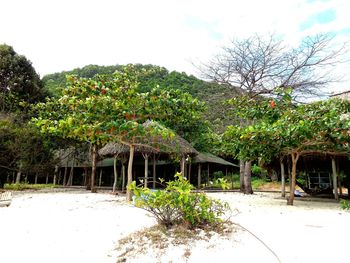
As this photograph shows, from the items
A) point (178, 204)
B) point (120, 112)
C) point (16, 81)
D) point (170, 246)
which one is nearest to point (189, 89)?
point (16, 81)

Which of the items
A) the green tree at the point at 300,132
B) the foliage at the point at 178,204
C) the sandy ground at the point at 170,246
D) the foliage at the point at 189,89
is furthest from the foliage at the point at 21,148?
the foliage at the point at 178,204

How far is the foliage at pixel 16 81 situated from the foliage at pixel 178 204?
1299cm

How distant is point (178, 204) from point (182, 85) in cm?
1764

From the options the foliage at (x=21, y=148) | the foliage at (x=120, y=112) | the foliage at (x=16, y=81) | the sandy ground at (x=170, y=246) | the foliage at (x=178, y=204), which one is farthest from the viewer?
the foliage at (x=16, y=81)

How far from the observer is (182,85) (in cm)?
2052

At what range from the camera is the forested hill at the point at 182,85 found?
12812 millimetres

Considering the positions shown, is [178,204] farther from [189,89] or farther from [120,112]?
[189,89]

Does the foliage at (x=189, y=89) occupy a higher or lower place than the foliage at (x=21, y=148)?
higher

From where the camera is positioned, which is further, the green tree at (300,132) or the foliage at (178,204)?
the green tree at (300,132)

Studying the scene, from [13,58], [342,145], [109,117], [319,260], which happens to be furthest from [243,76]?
Answer: [13,58]

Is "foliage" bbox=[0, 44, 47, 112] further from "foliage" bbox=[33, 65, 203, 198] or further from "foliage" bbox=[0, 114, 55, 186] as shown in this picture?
"foliage" bbox=[33, 65, 203, 198]

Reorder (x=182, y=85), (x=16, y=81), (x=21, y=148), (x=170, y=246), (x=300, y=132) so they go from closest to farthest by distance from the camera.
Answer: (x=170, y=246) → (x=300, y=132) → (x=21, y=148) → (x=16, y=81) → (x=182, y=85)

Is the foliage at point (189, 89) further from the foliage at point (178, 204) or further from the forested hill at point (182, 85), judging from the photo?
the foliage at point (178, 204)

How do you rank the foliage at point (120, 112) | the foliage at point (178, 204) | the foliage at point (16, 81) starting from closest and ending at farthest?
the foliage at point (178, 204) < the foliage at point (120, 112) < the foliage at point (16, 81)
